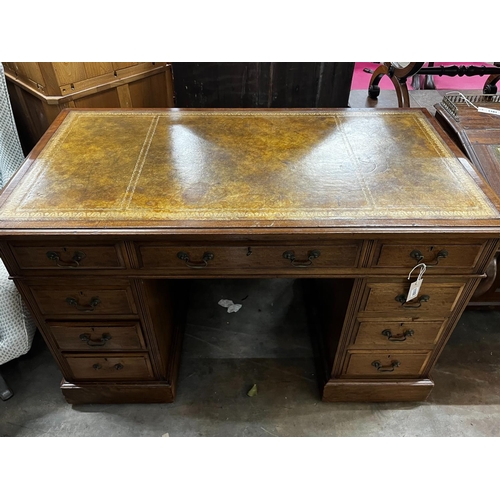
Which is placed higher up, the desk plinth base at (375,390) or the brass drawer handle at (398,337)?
the brass drawer handle at (398,337)

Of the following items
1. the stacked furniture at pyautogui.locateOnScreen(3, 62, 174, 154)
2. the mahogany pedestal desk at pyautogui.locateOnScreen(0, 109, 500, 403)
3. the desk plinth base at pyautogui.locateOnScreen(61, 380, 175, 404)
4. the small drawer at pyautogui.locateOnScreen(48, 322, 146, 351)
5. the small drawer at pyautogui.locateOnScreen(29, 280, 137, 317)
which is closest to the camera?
the mahogany pedestal desk at pyautogui.locateOnScreen(0, 109, 500, 403)

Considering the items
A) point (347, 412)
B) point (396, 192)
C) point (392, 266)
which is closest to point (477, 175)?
point (396, 192)

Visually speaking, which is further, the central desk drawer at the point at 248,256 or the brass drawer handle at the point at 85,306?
the brass drawer handle at the point at 85,306

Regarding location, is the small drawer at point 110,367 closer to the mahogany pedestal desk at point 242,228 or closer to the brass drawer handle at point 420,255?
Answer: the mahogany pedestal desk at point 242,228

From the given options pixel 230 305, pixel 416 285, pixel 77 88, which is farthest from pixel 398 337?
pixel 77 88

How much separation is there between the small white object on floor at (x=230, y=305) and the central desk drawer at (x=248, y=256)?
35.8 inches

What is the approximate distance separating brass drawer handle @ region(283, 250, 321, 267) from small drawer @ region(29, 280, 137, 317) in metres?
0.52

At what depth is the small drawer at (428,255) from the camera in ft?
3.87

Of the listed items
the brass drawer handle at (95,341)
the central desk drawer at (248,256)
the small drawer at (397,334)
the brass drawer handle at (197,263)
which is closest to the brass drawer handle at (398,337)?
the small drawer at (397,334)

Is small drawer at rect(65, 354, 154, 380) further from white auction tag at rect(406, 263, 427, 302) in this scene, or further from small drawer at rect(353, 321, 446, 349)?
white auction tag at rect(406, 263, 427, 302)

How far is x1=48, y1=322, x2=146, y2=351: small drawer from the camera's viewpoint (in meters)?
1.40

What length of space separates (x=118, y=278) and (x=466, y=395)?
5.13 feet

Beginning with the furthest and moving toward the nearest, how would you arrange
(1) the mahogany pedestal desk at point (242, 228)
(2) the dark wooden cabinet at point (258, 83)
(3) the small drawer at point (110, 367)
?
(2) the dark wooden cabinet at point (258, 83)
(3) the small drawer at point (110, 367)
(1) the mahogany pedestal desk at point (242, 228)

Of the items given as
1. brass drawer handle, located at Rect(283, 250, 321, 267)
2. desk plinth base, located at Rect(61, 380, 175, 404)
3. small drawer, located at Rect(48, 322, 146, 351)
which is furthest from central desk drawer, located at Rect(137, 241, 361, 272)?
desk plinth base, located at Rect(61, 380, 175, 404)
